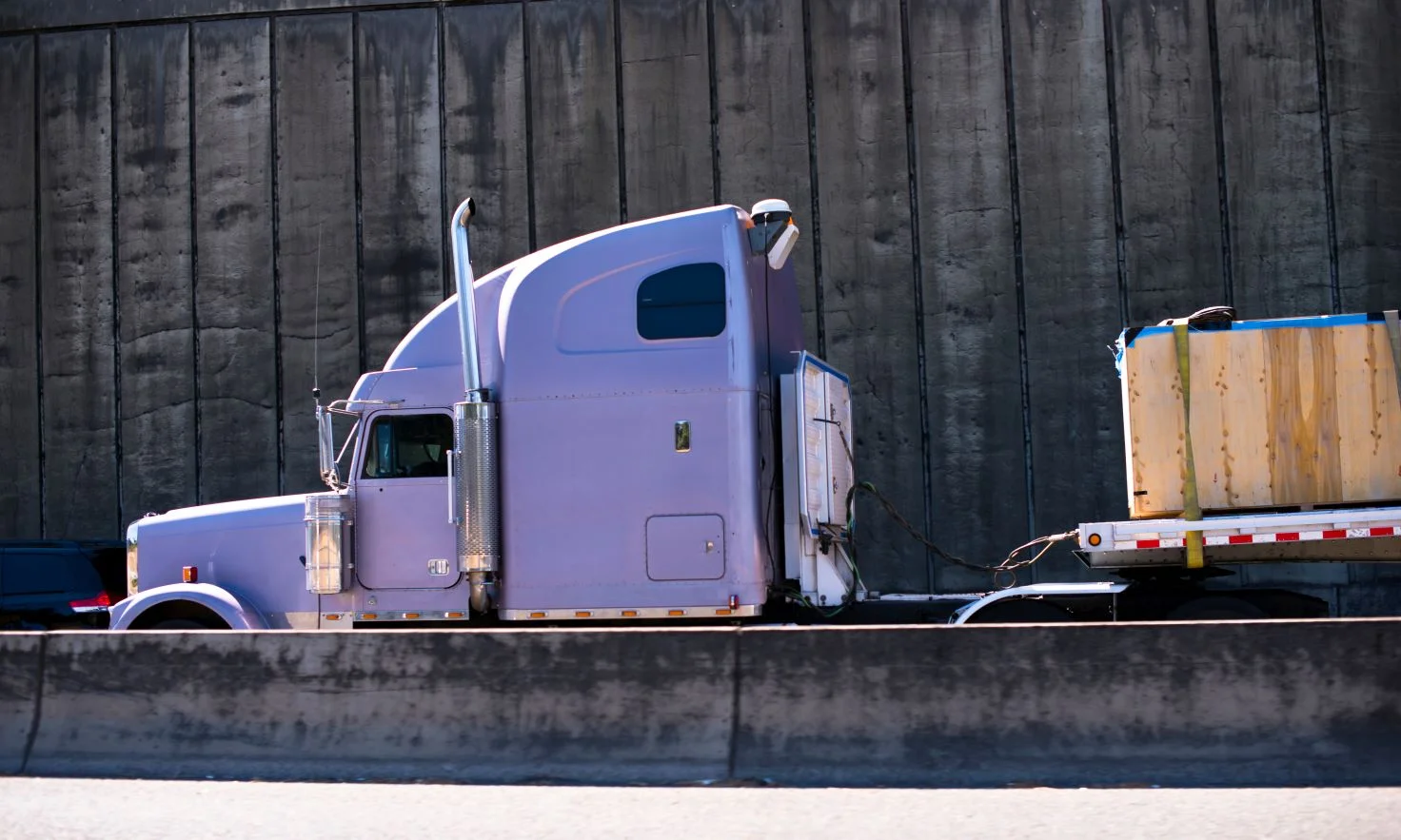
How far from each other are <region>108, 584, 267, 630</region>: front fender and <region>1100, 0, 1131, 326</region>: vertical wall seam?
12.1 metres

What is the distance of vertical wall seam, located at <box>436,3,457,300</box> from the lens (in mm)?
19922

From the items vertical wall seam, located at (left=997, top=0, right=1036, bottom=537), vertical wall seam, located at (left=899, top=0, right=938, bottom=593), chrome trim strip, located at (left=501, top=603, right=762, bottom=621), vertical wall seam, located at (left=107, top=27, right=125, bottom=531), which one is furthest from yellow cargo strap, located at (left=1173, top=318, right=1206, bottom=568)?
vertical wall seam, located at (left=107, top=27, right=125, bottom=531)

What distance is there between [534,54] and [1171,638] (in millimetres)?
14985

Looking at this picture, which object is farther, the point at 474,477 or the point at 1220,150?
the point at 1220,150

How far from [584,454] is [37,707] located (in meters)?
3.93

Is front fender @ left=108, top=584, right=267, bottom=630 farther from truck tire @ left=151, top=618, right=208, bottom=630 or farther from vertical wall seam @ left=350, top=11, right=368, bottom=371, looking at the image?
vertical wall seam @ left=350, top=11, right=368, bottom=371

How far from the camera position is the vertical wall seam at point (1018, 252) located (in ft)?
60.8

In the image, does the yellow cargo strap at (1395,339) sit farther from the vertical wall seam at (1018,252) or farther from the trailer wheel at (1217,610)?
the vertical wall seam at (1018,252)

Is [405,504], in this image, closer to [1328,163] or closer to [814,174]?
[814,174]

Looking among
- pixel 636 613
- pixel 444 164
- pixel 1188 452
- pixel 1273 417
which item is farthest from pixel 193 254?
pixel 1273 417

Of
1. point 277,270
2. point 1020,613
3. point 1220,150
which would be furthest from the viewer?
point 277,270

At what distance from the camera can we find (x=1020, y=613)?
10.6 m

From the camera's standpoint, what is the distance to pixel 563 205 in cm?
1973

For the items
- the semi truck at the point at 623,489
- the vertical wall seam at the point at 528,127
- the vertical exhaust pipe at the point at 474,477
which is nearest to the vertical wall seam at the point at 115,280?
the vertical wall seam at the point at 528,127
